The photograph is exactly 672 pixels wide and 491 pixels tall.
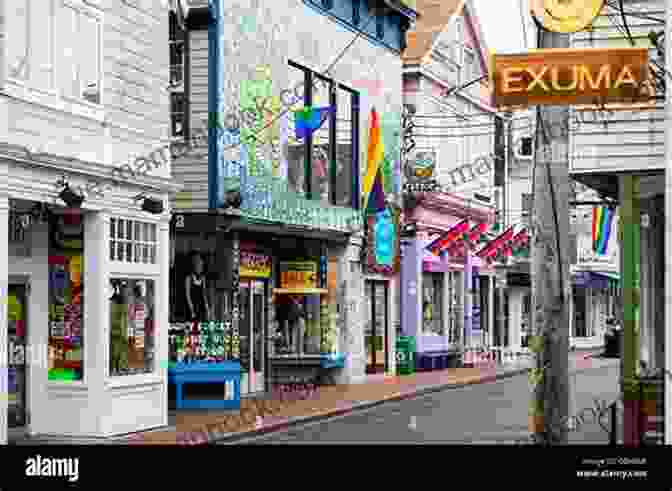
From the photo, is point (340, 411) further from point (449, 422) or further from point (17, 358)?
point (17, 358)

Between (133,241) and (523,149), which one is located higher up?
(523,149)

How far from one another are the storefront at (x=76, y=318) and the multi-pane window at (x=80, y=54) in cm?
113

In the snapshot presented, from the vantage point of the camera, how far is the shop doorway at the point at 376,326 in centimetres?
3057

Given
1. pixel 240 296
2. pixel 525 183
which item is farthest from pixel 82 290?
pixel 525 183

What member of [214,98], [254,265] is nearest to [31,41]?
[214,98]

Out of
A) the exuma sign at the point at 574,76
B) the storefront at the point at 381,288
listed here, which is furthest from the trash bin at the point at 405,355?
the exuma sign at the point at 574,76

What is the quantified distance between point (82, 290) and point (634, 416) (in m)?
7.88

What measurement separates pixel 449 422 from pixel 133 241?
577 centimetres

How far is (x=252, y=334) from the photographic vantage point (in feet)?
83.1

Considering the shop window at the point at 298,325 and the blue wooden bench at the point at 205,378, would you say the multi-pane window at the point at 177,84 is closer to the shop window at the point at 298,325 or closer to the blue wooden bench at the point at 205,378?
the blue wooden bench at the point at 205,378

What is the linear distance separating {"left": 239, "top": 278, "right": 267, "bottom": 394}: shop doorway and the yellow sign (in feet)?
50.2

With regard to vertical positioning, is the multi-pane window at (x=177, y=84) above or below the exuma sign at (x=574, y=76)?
above

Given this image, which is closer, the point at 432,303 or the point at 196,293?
the point at 196,293
